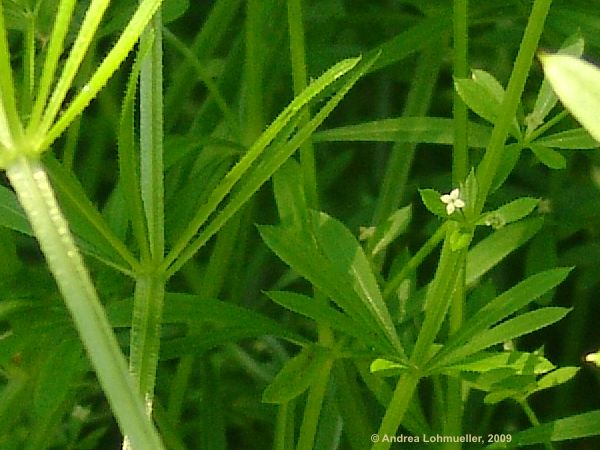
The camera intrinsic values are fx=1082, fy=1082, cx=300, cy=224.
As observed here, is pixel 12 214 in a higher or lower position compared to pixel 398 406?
higher

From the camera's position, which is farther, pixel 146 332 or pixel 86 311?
pixel 146 332

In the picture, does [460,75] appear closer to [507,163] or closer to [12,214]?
[507,163]

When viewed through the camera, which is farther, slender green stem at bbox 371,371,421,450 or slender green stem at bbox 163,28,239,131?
slender green stem at bbox 163,28,239,131

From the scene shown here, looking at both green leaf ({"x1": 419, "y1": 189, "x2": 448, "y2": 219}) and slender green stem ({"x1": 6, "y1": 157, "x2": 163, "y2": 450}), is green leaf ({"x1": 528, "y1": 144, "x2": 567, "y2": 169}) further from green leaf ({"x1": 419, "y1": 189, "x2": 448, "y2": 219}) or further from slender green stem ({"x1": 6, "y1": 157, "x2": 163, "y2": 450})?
slender green stem ({"x1": 6, "y1": 157, "x2": 163, "y2": 450})

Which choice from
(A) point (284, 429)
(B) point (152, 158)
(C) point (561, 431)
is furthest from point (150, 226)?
(C) point (561, 431)

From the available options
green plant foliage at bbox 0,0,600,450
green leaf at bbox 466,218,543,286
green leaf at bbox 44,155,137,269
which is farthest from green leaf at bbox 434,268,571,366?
green leaf at bbox 44,155,137,269

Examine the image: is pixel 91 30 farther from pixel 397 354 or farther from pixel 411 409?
pixel 411 409

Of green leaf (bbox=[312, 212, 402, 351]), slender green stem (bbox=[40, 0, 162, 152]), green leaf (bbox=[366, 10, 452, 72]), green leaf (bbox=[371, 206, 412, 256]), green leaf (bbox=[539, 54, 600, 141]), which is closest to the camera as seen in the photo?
green leaf (bbox=[539, 54, 600, 141])

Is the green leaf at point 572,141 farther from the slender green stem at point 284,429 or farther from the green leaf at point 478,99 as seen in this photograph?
the slender green stem at point 284,429
